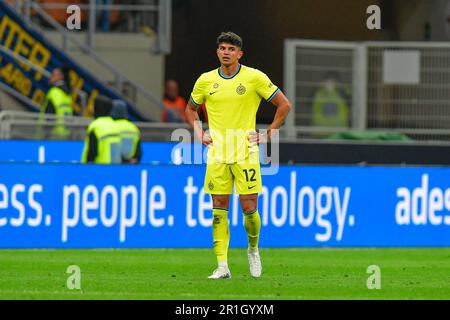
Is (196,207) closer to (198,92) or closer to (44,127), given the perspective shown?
(198,92)

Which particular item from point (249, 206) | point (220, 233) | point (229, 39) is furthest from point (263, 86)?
point (220, 233)

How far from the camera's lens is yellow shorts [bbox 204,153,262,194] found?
15172 mm

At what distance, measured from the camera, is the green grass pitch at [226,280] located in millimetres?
13828

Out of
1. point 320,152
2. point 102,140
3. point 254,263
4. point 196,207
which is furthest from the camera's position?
point 320,152

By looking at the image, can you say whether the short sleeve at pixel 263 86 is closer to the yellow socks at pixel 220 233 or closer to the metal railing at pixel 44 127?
the yellow socks at pixel 220 233

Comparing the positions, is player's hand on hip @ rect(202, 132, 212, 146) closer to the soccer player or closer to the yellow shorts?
the soccer player

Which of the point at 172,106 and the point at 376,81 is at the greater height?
the point at 376,81

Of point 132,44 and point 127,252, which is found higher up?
point 132,44

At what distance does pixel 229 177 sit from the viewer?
1523 centimetres

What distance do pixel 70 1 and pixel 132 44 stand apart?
136cm

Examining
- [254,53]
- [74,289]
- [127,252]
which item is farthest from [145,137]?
[74,289]

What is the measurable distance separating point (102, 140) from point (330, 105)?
600 cm

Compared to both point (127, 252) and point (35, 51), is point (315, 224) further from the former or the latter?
point (35, 51)
